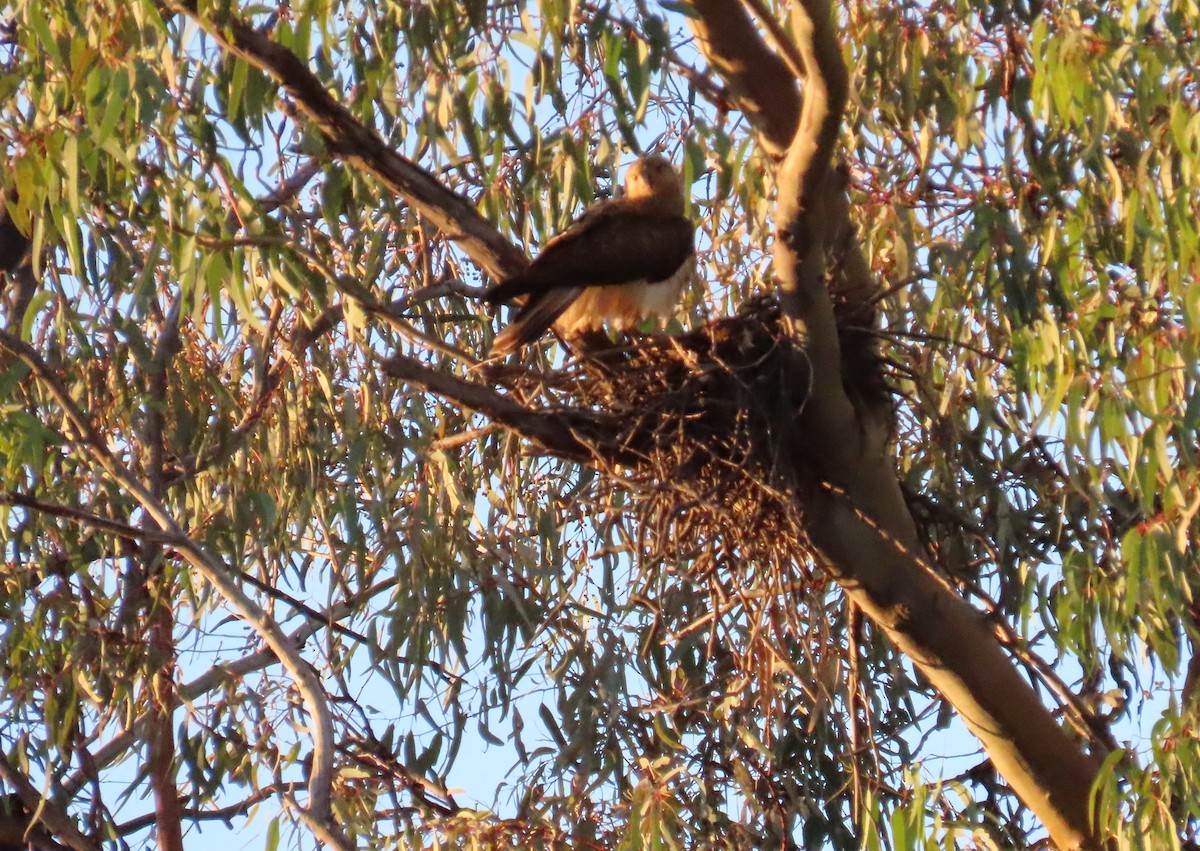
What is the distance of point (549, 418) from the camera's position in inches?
134

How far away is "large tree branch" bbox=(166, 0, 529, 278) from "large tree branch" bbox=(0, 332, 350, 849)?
1030 millimetres

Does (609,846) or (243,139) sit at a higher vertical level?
(243,139)

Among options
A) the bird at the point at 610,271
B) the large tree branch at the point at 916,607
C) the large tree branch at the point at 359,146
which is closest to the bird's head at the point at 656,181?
the bird at the point at 610,271

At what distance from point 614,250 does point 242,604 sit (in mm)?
1458

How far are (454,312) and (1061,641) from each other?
2448 millimetres

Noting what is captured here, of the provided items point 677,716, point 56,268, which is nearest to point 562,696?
point 677,716

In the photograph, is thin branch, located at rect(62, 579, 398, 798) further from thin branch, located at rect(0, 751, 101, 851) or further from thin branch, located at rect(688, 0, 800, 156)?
thin branch, located at rect(688, 0, 800, 156)

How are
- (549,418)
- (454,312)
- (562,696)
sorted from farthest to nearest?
1. (454,312)
2. (562,696)
3. (549,418)

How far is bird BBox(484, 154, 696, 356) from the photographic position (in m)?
4.03

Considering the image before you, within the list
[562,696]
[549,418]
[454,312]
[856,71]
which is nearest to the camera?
[549,418]

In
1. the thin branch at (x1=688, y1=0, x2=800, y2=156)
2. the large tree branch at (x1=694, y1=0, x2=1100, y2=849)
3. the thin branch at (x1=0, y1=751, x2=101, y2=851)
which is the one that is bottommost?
the large tree branch at (x1=694, y1=0, x2=1100, y2=849)

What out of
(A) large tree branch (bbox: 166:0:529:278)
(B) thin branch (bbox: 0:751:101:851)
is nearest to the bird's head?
(A) large tree branch (bbox: 166:0:529:278)

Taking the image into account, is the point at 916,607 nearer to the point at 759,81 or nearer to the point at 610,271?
the point at 759,81

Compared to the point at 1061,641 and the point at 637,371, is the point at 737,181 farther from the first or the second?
the point at 1061,641
